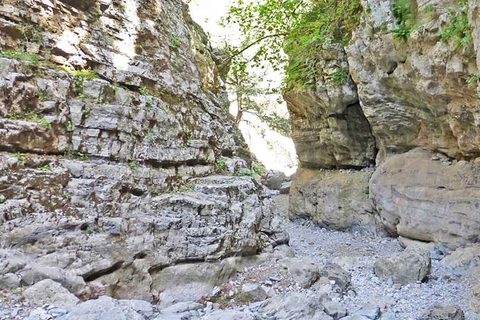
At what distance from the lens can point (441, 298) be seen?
5.15 meters

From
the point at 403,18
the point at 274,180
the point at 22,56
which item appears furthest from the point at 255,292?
the point at 274,180

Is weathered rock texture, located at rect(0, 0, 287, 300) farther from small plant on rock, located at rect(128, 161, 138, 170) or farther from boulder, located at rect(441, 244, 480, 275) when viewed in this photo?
boulder, located at rect(441, 244, 480, 275)

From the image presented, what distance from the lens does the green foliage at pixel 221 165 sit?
24.0 feet

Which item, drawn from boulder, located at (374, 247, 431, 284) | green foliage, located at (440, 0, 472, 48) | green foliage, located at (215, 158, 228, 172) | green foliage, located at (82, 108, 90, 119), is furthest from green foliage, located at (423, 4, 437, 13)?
green foliage, located at (82, 108, 90, 119)

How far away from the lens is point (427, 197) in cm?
802

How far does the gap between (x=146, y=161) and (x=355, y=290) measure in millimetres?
4071

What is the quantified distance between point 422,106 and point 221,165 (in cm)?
483

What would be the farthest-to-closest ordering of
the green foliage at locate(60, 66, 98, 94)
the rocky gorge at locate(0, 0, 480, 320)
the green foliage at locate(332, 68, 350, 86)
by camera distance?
the green foliage at locate(332, 68, 350, 86) < the green foliage at locate(60, 66, 98, 94) < the rocky gorge at locate(0, 0, 480, 320)

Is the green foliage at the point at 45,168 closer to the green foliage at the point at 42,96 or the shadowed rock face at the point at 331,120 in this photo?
the green foliage at the point at 42,96

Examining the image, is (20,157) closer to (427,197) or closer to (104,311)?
(104,311)

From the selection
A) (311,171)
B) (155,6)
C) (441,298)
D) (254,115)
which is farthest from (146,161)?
(254,115)

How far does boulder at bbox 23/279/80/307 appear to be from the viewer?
12.0 ft

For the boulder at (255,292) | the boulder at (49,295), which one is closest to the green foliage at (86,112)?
the boulder at (49,295)

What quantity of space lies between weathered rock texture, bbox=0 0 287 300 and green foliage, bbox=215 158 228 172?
0.14 meters
